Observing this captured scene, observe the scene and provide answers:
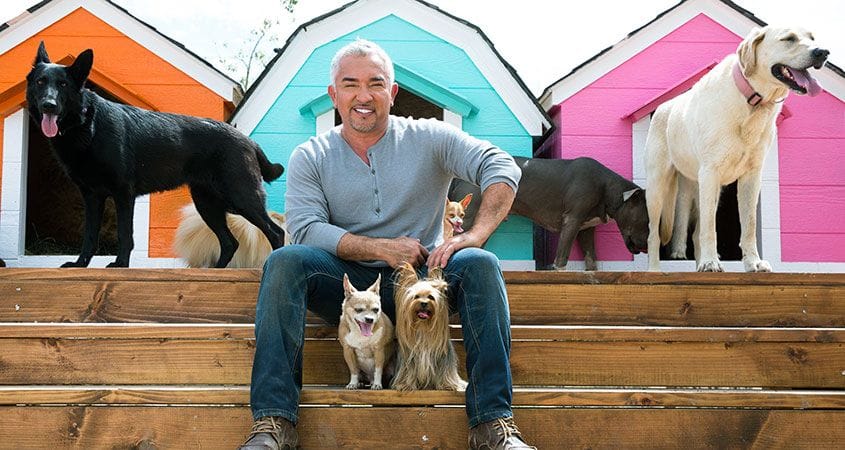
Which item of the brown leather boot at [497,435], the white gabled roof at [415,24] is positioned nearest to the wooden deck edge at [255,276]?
the brown leather boot at [497,435]

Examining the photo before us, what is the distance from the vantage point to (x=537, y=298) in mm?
3564

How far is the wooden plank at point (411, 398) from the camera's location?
272 cm

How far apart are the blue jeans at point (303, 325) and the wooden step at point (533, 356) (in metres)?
0.43

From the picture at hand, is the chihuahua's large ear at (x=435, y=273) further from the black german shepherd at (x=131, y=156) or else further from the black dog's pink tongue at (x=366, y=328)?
the black german shepherd at (x=131, y=156)

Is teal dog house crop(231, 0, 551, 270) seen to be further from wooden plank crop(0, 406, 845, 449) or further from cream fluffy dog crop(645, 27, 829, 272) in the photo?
wooden plank crop(0, 406, 845, 449)

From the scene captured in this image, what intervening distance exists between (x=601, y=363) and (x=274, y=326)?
1.30 meters

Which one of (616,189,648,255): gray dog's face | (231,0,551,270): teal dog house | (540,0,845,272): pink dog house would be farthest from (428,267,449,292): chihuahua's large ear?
(540,0,845,272): pink dog house

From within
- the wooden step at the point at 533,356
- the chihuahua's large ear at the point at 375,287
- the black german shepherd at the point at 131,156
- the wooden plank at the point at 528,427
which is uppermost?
the black german shepherd at the point at 131,156

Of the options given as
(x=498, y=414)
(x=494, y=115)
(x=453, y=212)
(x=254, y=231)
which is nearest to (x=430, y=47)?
(x=494, y=115)

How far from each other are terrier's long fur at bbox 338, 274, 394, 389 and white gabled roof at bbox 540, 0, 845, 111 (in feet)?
12.1

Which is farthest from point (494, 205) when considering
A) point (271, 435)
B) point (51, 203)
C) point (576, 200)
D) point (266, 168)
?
point (51, 203)

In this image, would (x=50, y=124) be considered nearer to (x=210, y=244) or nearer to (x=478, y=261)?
(x=210, y=244)

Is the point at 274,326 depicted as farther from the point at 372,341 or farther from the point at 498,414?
the point at 498,414

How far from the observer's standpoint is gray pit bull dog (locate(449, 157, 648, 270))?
5723 millimetres
